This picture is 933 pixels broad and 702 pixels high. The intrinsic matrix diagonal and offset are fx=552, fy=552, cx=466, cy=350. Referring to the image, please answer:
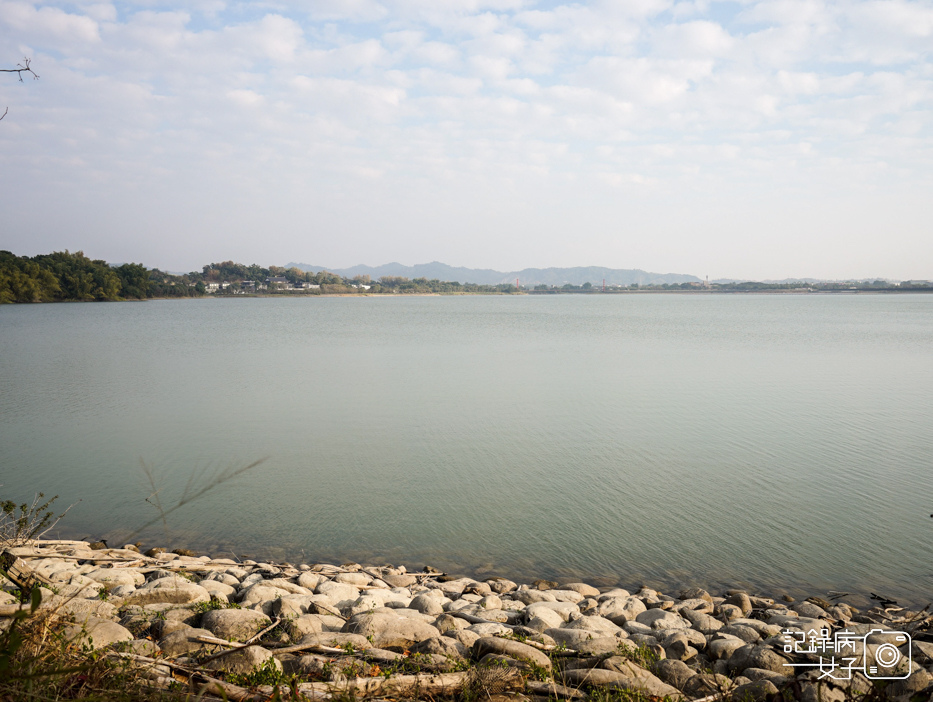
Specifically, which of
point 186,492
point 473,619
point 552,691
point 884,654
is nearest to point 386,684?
point 552,691

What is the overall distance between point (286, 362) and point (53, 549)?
19.7m

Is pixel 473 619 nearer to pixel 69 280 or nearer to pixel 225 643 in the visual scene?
pixel 225 643

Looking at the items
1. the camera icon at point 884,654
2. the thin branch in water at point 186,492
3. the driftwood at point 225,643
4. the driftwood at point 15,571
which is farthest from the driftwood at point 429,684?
the camera icon at point 884,654

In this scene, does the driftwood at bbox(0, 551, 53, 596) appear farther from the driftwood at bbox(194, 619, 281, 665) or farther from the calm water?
the calm water

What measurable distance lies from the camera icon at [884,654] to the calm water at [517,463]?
2.51m

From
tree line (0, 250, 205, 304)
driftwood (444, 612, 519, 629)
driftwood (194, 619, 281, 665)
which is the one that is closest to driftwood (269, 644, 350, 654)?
driftwood (194, 619, 281, 665)

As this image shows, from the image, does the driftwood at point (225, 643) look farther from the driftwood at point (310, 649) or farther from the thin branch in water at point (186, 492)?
the thin branch in water at point (186, 492)

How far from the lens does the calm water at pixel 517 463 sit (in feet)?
26.8

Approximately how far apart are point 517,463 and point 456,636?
7337mm

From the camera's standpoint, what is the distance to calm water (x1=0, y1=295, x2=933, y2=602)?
321 inches

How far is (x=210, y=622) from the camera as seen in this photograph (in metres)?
4.30

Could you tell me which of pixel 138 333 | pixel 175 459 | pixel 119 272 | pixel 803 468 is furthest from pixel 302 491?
pixel 119 272

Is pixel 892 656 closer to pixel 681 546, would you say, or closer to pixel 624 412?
pixel 681 546

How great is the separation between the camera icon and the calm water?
2.51m
